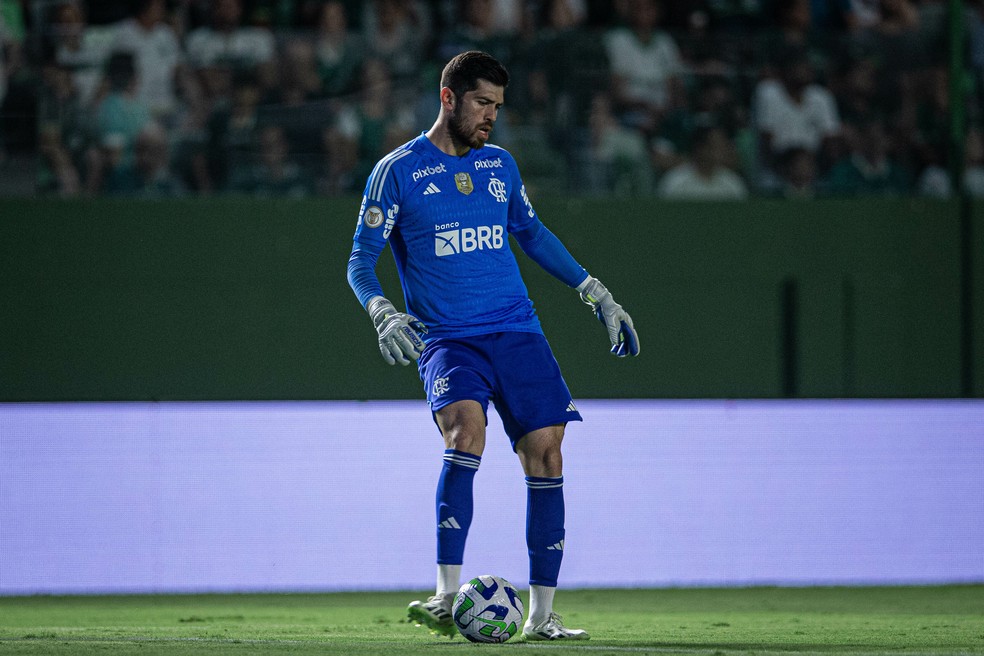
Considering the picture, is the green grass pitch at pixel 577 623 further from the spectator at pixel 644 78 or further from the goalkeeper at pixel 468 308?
the spectator at pixel 644 78

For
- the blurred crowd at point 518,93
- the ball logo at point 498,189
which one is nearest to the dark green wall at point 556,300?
the blurred crowd at point 518,93

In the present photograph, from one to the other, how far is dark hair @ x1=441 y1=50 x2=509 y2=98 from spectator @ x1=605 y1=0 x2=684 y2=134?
18.1 ft

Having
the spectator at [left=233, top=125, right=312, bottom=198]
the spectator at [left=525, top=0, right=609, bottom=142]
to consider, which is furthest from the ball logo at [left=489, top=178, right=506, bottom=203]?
the spectator at [left=233, top=125, right=312, bottom=198]

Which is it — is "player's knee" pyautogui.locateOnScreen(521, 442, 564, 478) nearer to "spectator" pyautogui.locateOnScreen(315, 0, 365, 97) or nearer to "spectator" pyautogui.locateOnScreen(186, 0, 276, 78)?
"spectator" pyautogui.locateOnScreen(315, 0, 365, 97)

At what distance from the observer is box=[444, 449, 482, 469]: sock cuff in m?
4.30

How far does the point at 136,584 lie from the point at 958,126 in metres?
6.67

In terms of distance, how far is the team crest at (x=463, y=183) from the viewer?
4555 millimetres

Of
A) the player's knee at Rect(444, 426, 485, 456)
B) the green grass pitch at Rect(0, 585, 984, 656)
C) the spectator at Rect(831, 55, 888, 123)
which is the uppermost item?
the spectator at Rect(831, 55, 888, 123)

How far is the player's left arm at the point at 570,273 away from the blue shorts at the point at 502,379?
364 mm

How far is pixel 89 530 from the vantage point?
7.11 m

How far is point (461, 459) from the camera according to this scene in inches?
169

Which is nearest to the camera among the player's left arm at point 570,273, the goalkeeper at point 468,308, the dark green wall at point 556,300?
the goalkeeper at point 468,308

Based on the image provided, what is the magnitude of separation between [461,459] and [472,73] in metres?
1.24

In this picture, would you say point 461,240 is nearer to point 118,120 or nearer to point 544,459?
point 544,459
